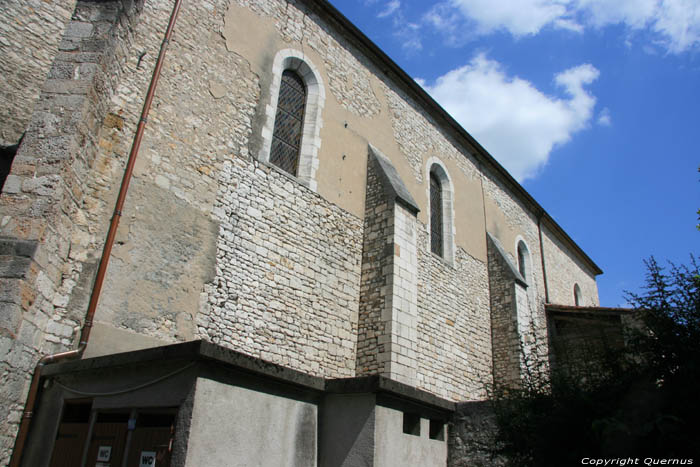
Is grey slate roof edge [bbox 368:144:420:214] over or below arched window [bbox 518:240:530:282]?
below

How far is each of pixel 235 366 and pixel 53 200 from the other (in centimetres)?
297

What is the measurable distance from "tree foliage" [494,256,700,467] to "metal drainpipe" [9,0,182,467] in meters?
4.78

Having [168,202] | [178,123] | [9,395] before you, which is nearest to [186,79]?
[178,123]

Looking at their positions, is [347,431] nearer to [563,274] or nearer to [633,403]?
[633,403]

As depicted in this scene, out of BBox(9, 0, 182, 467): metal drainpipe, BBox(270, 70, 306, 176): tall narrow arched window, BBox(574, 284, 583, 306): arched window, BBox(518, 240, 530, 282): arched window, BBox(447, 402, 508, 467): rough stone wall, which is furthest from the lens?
BBox(574, 284, 583, 306): arched window

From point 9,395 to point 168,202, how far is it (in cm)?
310

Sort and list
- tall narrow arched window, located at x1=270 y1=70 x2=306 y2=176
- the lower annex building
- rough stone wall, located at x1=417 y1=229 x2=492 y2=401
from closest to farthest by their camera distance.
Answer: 1. the lower annex building
2. tall narrow arched window, located at x1=270 y1=70 x2=306 y2=176
3. rough stone wall, located at x1=417 y1=229 x2=492 y2=401

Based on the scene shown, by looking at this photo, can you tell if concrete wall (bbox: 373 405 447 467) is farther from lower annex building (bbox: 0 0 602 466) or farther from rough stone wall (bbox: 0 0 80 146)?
rough stone wall (bbox: 0 0 80 146)

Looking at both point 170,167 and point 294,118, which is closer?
point 170,167

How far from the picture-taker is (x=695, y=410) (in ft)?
12.0

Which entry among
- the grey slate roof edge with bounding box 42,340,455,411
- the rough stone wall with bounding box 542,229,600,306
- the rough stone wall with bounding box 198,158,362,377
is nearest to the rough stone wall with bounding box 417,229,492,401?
the rough stone wall with bounding box 198,158,362,377

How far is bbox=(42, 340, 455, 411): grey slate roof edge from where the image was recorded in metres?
4.41

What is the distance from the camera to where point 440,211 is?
1364cm

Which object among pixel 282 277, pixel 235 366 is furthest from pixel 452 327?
pixel 235 366
